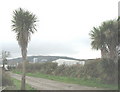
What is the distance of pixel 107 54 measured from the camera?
840 inches

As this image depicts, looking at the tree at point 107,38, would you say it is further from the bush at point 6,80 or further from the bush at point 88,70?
the bush at point 6,80

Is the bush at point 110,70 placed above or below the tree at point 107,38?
below

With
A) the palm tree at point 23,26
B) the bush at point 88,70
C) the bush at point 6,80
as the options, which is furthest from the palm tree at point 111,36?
the bush at point 6,80

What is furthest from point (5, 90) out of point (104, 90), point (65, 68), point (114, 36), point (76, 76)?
point (65, 68)

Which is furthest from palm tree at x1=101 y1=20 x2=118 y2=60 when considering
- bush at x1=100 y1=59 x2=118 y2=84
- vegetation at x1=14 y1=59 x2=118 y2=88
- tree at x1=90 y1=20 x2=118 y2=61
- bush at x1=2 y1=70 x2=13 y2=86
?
bush at x1=2 y1=70 x2=13 y2=86

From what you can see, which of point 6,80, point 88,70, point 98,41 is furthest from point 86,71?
point 6,80

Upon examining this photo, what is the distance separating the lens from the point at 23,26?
15.7 meters

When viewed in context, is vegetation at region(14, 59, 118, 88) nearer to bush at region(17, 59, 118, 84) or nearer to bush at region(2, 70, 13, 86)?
bush at region(17, 59, 118, 84)

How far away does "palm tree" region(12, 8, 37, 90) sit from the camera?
15609 millimetres

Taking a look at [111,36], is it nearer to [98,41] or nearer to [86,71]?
[98,41]

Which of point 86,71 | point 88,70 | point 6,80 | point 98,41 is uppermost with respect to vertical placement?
point 98,41

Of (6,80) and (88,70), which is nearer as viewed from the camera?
(6,80)

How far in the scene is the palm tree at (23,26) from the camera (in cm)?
1561

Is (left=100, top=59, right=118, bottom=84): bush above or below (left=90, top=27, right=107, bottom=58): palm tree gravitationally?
below
